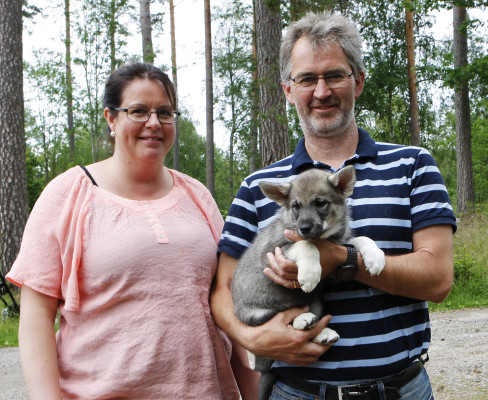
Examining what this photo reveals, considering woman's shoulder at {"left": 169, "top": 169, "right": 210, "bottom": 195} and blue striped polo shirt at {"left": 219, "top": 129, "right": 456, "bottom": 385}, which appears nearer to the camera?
blue striped polo shirt at {"left": 219, "top": 129, "right": 456, "bottom": 385}

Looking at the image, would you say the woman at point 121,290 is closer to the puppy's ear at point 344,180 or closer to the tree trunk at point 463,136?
the puppy's ear at point 344,180

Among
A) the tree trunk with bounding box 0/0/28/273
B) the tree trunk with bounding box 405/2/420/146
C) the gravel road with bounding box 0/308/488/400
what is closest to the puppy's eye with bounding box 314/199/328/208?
the gravel road with bounding box 0/308/488/400

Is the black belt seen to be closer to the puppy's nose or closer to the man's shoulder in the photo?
the puppy's nose

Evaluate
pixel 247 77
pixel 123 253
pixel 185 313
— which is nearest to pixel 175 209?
pixel 123 253

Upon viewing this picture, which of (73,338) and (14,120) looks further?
(14,120)

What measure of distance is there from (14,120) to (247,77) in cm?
2336

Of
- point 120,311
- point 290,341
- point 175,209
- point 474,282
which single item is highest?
point 175,209

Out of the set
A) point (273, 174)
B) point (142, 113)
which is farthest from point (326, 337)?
point (142, 113)

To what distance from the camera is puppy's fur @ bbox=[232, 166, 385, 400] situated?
3.15 meters

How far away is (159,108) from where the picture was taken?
3.34 m

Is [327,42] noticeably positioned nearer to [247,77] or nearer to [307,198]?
[307,198]

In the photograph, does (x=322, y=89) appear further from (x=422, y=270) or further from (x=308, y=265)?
(x=422, y=270)

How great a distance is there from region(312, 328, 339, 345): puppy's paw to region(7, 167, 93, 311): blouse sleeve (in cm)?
152

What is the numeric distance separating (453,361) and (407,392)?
18.3 feet
